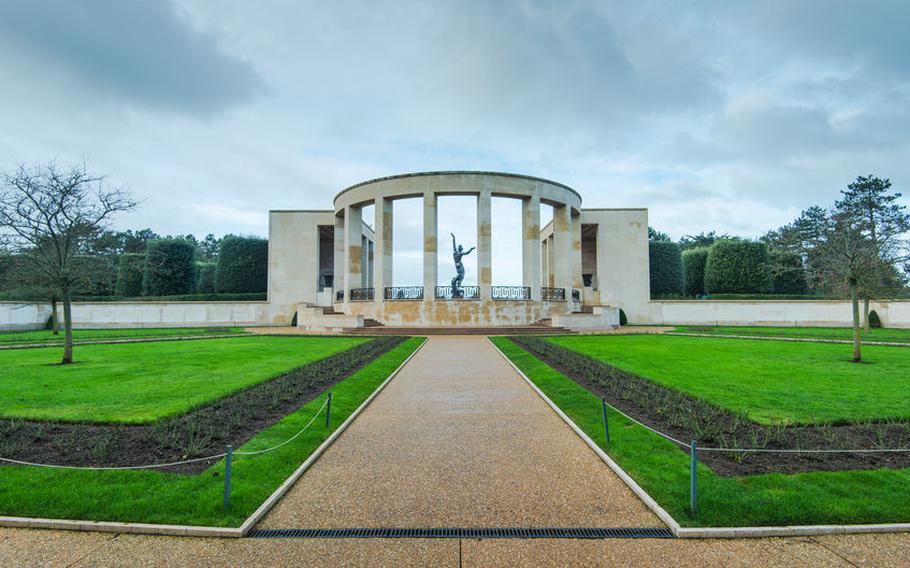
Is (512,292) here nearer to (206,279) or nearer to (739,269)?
(739,269)

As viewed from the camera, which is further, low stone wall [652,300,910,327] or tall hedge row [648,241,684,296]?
tall hedge row [648,241,684,296]

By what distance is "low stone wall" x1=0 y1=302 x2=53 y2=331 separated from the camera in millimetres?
31828

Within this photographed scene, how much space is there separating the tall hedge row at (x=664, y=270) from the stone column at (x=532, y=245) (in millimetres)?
17241

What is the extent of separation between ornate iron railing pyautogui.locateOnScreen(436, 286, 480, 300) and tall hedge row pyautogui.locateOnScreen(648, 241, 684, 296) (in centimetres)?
2095

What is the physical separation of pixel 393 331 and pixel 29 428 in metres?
19.9

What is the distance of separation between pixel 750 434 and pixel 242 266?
4088cm

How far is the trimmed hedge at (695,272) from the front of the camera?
44.0 m

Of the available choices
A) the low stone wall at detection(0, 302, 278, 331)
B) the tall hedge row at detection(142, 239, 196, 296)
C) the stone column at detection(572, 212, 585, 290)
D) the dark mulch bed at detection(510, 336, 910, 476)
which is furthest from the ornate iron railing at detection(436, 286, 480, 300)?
the tall hedge row at detection(142, 239, 196, 296)

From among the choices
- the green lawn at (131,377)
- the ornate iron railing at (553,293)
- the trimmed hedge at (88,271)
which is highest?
the trimmed hedge at (88,271)

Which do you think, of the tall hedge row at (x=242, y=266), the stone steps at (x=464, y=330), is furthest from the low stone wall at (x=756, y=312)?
the tall hedge row at (x=242, y=266)

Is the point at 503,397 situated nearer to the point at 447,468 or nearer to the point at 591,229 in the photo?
the point at 447,468

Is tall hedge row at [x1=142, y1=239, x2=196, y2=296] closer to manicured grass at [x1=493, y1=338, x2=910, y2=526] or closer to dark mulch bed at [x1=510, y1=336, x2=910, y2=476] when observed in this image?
dark mulch bed at [x1=510, y1=336, x2=910, y2=476]

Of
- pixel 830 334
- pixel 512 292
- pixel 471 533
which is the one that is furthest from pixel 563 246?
pixel 471 533

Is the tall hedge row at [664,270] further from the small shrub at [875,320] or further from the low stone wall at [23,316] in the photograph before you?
the low stone wall at [23,316]
